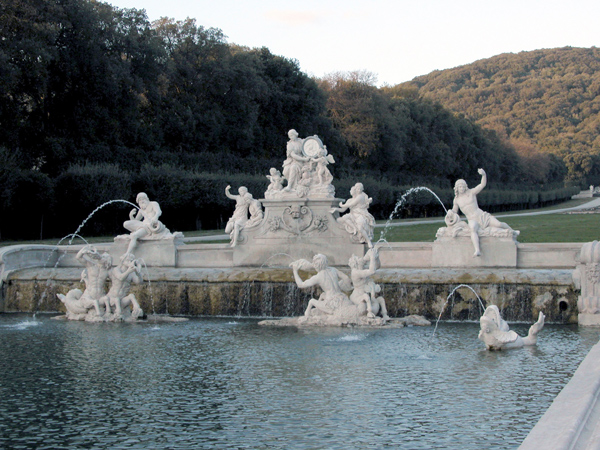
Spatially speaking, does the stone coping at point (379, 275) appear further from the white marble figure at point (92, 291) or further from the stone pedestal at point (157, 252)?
the white marble figure at point (92, 291)

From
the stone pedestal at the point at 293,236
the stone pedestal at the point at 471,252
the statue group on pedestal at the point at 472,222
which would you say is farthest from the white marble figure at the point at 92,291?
the statue group on pedestal at the point at 472,222

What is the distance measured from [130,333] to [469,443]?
753 cm

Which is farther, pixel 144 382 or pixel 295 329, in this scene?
pixel 295 329

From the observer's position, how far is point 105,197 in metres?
36.1

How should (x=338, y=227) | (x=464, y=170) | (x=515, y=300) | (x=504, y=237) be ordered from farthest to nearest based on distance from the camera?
(x=464, y=170), (x=338, y=227), (x=504, y=237), (x=515, y=300)

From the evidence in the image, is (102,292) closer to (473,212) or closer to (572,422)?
(473,212)

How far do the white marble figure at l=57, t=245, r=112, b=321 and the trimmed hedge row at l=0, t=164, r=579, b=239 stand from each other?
18.1 m

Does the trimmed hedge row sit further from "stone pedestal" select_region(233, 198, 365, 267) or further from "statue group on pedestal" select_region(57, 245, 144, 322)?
"statue group on pedestal" select_region(57, 245, 144, 322)

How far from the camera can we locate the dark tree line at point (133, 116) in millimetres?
34531

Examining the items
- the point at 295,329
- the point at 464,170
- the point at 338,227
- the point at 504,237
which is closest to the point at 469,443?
the point at 295,329

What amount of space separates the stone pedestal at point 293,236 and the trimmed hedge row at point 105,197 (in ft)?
51.5

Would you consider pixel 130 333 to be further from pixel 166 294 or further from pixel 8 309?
pixel 8 309

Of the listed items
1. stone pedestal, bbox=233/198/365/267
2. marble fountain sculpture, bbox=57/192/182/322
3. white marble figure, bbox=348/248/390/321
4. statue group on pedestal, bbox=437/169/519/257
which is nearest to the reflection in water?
white marble figure, bbox=348/248/390/321

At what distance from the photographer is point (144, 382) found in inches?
360
